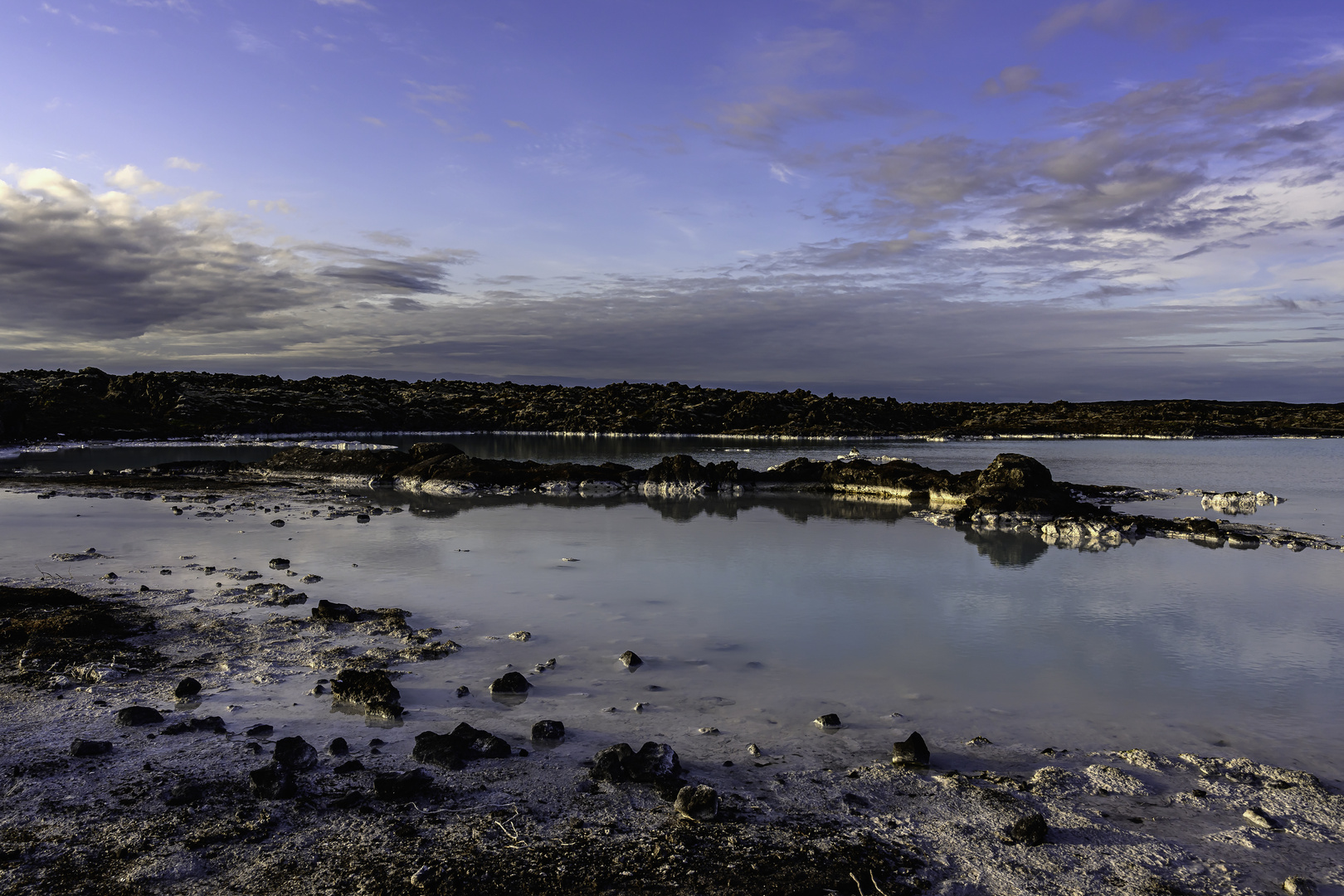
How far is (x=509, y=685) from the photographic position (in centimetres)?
891

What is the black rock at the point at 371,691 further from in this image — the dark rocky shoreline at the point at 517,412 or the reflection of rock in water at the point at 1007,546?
the dark rocky shoreline at the point at 517,412

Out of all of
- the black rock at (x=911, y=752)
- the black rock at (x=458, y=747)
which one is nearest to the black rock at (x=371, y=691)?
the black rock at (x=458, y=747)

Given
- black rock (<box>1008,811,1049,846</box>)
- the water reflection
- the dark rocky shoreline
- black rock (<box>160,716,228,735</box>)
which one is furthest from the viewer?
the dark rocky shoreline

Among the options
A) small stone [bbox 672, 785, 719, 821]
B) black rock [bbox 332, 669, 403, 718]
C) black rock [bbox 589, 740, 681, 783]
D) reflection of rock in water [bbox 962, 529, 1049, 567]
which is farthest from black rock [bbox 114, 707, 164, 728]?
reflection of rock in water [bbox 962, 529, 1049, 567]

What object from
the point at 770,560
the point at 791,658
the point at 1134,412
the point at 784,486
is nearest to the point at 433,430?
the point at 784,486

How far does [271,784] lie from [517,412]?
10892 centimetres

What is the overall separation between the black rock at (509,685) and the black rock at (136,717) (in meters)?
3.39

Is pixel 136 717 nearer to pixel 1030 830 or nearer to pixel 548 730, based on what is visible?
pixel 548 730

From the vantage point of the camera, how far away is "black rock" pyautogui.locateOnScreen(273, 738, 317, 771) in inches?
262

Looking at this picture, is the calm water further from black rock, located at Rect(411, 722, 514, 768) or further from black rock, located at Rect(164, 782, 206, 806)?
black rock, located at Rect(164, 782, 206, 806)

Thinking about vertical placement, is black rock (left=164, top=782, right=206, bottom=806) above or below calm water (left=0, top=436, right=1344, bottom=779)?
above

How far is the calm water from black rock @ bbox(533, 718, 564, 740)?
51 centimetres

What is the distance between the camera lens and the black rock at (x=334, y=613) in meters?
11.7

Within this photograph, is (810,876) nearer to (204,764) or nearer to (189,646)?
(204,764)
